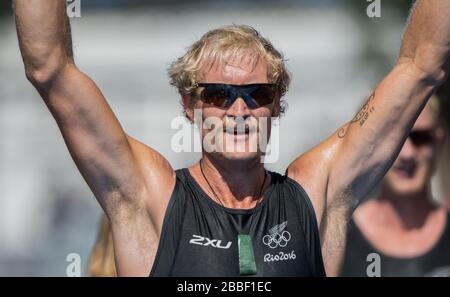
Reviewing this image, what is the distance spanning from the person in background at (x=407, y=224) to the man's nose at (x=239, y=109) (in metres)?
2.62

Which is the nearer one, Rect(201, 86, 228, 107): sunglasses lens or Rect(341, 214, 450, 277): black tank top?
Rect(201, 86, 228, 107): sunglasses lens

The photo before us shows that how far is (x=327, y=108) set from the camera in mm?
7938

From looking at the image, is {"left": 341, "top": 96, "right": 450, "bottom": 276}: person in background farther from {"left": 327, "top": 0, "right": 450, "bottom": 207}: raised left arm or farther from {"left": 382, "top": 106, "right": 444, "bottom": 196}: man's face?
{"left": 327, "top": 0, "right": 450, "bottom": 207}: raised left arm

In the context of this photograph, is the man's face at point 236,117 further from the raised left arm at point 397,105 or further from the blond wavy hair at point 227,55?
the raised left arm at point 397,105

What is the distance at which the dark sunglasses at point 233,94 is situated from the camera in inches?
133

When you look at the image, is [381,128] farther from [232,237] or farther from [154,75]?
[154,75]

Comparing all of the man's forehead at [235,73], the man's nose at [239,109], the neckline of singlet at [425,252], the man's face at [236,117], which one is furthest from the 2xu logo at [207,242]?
the neckline of singlet at [425,252]

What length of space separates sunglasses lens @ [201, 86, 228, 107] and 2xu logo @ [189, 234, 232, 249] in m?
0.52

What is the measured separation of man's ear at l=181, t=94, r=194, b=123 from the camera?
3.55m

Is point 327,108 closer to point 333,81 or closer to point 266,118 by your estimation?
point 333,81

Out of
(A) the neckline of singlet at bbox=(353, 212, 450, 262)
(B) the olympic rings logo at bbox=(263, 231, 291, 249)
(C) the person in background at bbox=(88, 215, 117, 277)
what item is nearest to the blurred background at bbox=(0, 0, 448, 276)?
(A) the neckline of singlet at bbox=(353, 212, 450, 262)

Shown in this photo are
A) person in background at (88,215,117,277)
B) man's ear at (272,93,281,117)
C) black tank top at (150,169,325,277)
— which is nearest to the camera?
black tank top at (150,169,325,277)

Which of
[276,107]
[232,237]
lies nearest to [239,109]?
[276,107]
